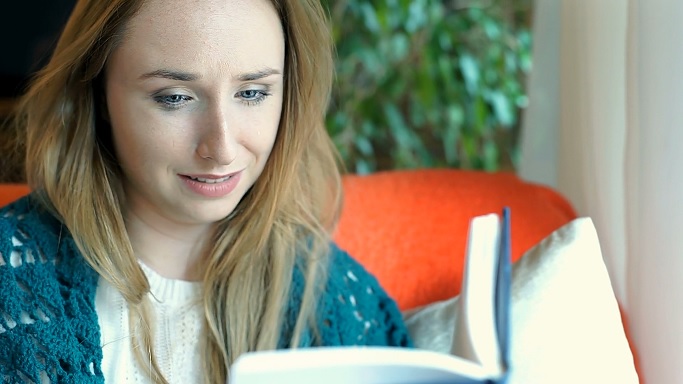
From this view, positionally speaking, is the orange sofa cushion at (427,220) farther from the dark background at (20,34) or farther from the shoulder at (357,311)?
the dark background at (20,34)

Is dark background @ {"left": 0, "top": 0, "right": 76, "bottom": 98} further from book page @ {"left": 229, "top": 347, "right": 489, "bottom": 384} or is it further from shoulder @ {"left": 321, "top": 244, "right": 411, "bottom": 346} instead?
book page @ {"left": 229, "top": 347, "right": 489, "bottom": 384}

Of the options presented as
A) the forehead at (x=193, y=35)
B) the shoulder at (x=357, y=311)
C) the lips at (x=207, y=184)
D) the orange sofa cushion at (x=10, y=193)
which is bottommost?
the shoulder at (x=357, y=311)

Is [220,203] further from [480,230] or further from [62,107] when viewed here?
[480,230]

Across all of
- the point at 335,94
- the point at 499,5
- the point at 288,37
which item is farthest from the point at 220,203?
the point at 499,5

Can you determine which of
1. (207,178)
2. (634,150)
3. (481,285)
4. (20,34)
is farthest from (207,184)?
(20,34)

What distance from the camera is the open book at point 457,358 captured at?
687 mm

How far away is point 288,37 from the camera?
1121mm

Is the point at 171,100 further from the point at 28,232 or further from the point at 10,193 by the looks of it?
the point at 10,193

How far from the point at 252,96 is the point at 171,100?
0.10 meters

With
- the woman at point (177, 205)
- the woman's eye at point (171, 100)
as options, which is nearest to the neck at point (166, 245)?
the woman at point (177, 205)

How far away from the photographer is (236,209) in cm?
121

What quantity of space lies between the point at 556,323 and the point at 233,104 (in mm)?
473

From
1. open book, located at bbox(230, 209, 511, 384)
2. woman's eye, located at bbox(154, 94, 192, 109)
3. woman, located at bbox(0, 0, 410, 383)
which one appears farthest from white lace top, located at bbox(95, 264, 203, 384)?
open book, located at bbox(230, 209, 511, 384)

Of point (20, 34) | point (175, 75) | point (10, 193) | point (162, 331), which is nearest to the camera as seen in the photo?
point (175, 75)
